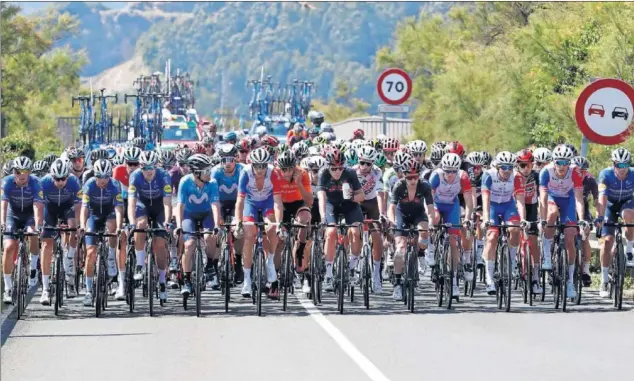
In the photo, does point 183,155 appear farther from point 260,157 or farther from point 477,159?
point 260,157

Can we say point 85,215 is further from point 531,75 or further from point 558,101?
point 531,75

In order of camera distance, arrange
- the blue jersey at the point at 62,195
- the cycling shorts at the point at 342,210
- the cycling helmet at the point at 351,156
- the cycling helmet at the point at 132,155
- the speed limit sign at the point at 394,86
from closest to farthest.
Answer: the cycling shorts at the point at 342,210 → the blue jersey at the point at 62,195 → the cycling helmet at the point at 132,155 → the cycling helmet at the point at 351,156 → the speed limit sign at the point at 394,86

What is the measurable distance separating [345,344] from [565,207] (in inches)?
209

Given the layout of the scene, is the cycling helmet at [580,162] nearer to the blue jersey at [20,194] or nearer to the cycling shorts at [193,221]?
the cycling shorts at [193,221]

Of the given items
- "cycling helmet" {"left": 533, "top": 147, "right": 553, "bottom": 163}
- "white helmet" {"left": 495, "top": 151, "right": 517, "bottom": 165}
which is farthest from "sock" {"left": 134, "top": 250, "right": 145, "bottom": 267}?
"cycling helmet" {"left": 533, "top": 147, "right": 553, "bottom": 163}

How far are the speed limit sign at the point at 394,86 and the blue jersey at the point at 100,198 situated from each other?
9.29 meters

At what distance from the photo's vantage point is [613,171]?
63.2 feet

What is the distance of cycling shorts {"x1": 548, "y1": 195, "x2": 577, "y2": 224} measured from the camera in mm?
18616

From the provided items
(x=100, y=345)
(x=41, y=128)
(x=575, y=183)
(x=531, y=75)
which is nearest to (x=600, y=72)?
(x=531, y=75)

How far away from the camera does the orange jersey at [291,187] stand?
18.1m

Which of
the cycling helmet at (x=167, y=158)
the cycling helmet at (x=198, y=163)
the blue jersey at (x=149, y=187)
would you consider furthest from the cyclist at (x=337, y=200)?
the cycling helmet at (x=167, y=158)

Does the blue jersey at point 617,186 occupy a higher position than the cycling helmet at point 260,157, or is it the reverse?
the cycling helmet at point 260,157

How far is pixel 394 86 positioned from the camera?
26.9m

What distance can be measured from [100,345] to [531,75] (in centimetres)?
2473
